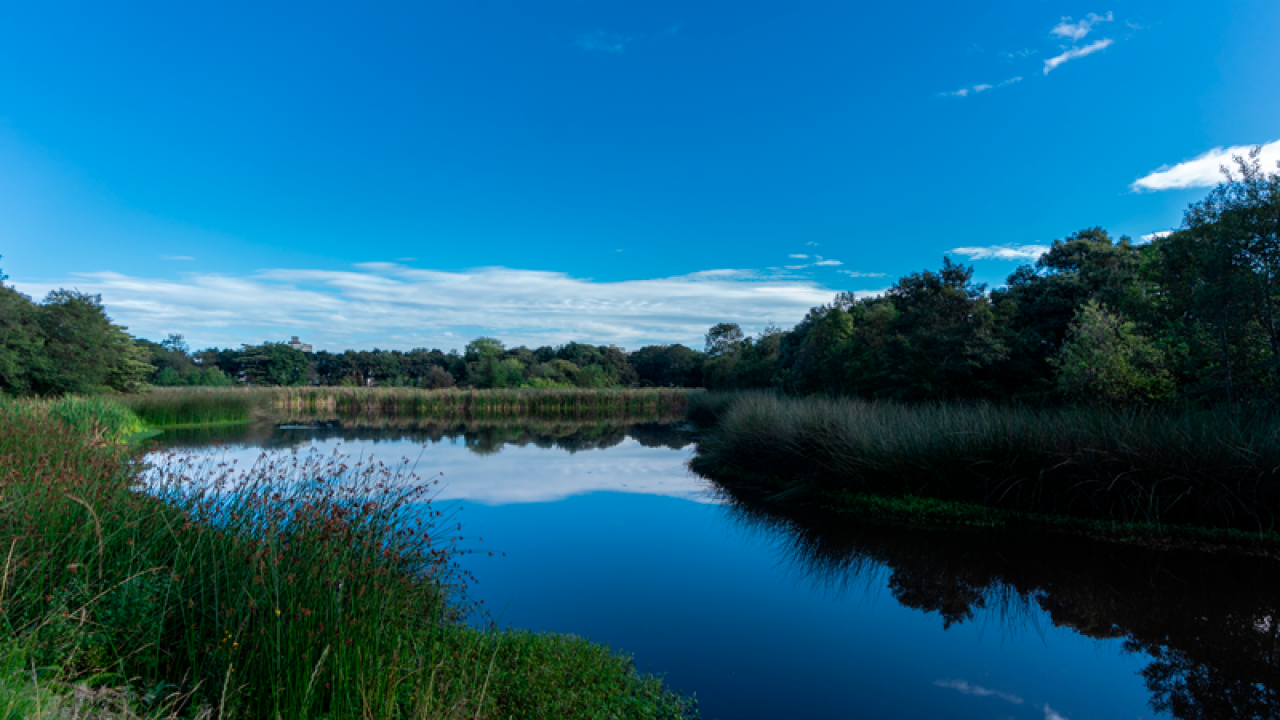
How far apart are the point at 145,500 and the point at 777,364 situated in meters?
30.6

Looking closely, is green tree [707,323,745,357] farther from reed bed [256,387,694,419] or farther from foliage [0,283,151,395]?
foliage [0,283,151,395]

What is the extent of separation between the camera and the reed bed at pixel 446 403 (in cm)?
3825

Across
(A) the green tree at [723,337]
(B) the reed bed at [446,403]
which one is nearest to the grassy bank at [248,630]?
(B) the reed bed at [446,403]

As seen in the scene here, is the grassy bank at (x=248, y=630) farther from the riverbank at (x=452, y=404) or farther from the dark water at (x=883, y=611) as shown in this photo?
the riverbank at (x=452, y=404)

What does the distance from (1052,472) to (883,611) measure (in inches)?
185

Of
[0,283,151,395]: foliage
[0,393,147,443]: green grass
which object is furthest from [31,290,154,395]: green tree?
[0,393,147,443]: green grass

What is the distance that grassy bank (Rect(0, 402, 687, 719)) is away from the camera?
2842 mm

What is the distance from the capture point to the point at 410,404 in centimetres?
3941

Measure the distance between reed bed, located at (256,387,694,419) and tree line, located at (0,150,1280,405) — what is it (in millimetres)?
10582

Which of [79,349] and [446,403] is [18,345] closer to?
[79,349]

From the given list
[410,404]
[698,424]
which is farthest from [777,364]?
[410,404]

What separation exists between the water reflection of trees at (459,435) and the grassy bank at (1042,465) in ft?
34.3

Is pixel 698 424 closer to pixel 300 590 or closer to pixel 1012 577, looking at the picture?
pixel 1012 577

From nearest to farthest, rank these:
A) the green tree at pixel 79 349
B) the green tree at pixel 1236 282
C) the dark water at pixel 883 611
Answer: the dark water at pixel 883 611 < the green tree at pixel 1236 282 < the green tree at pixel 79 349
